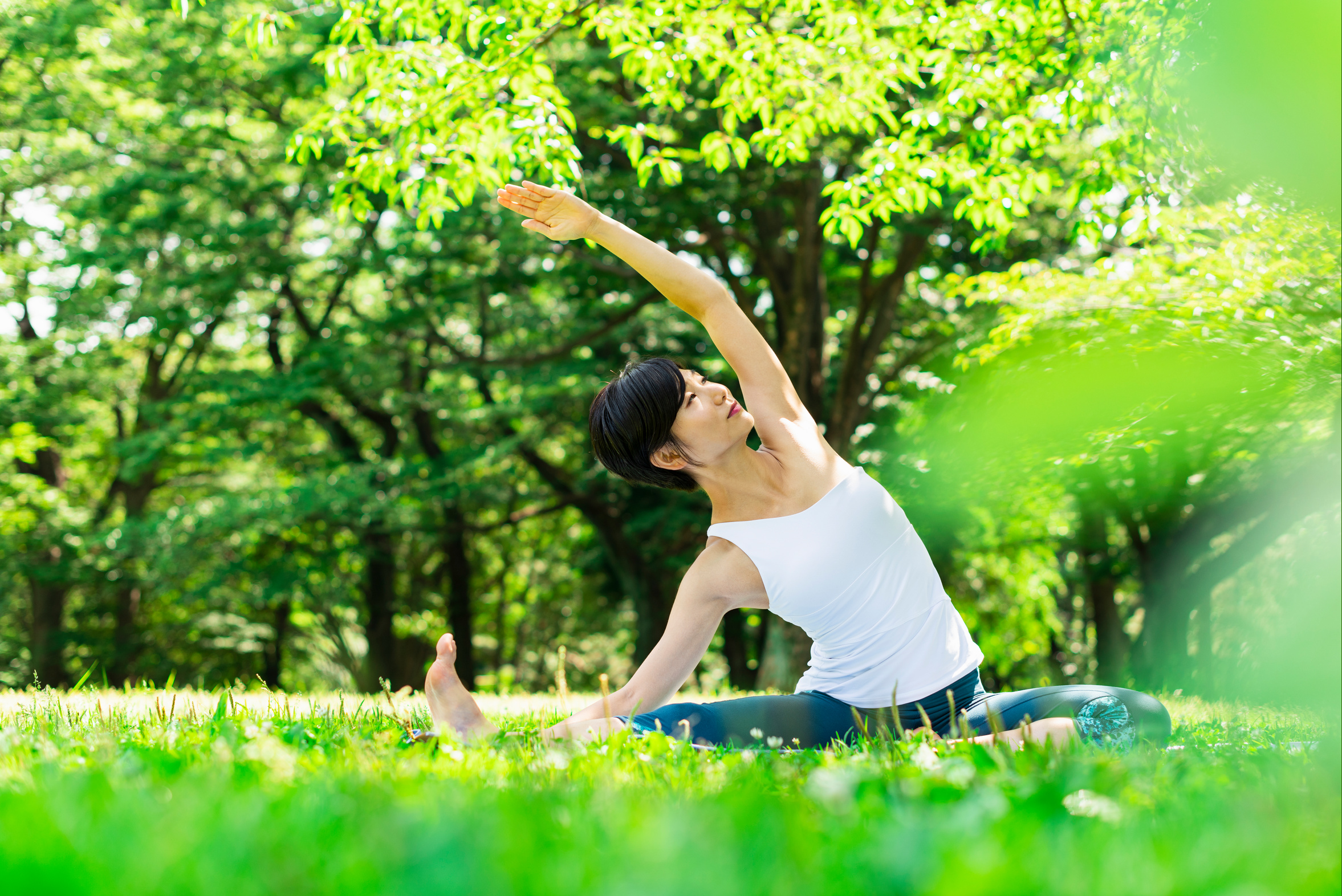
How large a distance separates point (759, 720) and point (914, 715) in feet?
1.83

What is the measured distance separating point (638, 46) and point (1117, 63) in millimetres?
2872

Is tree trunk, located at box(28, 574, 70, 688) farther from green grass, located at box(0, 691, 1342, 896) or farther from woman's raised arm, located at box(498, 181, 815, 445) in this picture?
green grass, located at box(0, 691, 1342, 896)

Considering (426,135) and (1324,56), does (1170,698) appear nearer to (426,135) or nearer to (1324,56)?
(1324,56)

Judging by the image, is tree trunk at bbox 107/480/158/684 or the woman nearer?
the woman

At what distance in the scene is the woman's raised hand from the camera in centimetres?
377

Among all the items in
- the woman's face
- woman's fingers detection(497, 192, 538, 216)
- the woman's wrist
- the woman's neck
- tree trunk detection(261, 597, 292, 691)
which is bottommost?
tree trunk detection(261, 597, 292, 691)

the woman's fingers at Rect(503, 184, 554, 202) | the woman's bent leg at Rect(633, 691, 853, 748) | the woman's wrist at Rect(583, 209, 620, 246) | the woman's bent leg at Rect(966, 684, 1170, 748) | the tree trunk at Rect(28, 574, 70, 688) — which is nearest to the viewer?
the woman's bent leg at Rect(966, 684, 1170, 748)

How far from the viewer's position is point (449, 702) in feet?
9.65

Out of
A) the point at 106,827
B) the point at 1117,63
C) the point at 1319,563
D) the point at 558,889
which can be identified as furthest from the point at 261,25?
the point at 1319,563

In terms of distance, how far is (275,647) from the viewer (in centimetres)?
2125

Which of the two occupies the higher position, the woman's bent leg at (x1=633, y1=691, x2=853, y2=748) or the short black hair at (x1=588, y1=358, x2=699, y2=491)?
the short black hair at (x1=588, y1=358, x2=699, y2=491)

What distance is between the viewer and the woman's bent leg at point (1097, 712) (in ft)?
9.35

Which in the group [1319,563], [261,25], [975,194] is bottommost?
[1319,563]

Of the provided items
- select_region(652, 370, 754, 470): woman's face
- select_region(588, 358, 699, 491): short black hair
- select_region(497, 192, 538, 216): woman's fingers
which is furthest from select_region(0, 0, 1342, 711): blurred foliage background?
select_region(588, 358, 699, 491): short black hair
